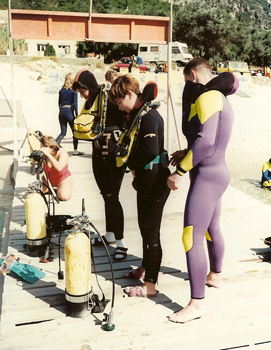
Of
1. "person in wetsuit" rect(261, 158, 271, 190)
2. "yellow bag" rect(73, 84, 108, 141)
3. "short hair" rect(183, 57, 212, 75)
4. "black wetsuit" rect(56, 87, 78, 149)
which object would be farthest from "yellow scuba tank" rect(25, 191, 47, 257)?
"person in wetsuit" rect(261, 158, 271, 190)

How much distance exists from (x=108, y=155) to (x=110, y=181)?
25cm

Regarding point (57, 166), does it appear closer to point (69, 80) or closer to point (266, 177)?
point (69, 80)

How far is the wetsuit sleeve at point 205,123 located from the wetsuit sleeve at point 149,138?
0.98ft

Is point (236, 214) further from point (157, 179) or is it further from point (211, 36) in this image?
point (211, 36)

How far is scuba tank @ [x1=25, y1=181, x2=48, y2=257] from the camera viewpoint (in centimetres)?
378

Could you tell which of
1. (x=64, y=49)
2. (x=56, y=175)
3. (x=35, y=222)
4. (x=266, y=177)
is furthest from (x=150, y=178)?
(x=64, y=49)

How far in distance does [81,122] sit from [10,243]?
5.38 feet

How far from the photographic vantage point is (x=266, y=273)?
3.61 meters

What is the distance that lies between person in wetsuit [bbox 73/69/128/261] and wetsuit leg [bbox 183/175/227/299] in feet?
3.13

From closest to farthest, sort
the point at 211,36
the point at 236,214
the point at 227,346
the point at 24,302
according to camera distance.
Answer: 1. the point at 227,346
2. the point at 24,302
3. the point at 236,214
4. the point at 211,36

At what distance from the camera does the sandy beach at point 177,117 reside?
35.4 feet

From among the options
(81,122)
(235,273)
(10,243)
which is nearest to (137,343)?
(235,273)

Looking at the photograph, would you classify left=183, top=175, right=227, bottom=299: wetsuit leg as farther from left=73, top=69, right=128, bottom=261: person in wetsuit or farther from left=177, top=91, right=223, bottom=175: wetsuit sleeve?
left=73, top=69, right=128, bottom=261: person in wetsuit

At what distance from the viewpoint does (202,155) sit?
2582 millimetres
